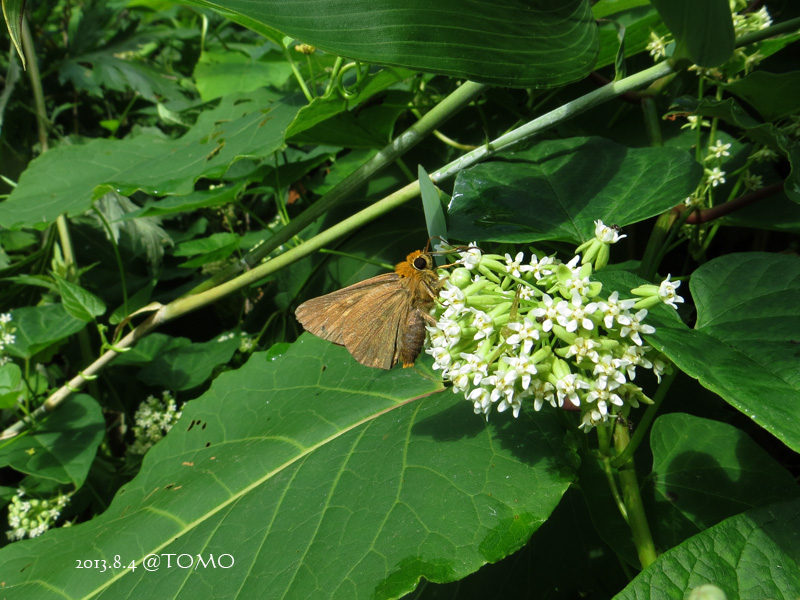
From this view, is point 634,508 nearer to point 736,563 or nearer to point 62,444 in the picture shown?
point 736,563

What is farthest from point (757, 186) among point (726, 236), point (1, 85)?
point (1, 85)

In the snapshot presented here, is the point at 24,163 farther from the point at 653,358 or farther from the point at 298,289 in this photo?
the point at 653,358

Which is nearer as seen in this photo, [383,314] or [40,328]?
[383,314]

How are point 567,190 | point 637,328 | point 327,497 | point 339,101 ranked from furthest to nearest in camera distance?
point 339,101 < point 567,190 < point 327,497 < point 637,328

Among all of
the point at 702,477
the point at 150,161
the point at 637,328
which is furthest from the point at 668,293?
the point at 150,161

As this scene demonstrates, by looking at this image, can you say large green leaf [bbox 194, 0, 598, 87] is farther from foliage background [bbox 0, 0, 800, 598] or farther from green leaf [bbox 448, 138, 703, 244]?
green leaf [bbox 448, 138, 703, 244]

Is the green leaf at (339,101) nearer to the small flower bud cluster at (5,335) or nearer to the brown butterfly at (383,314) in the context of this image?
the brown butterfly at (383,314)

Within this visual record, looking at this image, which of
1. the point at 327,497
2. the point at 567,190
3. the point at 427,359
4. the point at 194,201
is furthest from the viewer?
the point at 194,201
